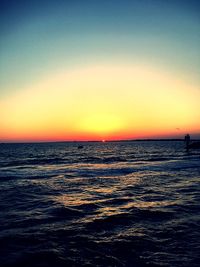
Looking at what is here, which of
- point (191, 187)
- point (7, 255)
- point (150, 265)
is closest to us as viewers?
point (150, 265)

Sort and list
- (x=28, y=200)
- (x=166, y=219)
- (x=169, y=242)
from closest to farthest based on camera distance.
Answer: (x=169, y=242) → (x=166, y=219) → (x=28, y=200)

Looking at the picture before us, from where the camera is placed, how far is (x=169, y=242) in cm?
620

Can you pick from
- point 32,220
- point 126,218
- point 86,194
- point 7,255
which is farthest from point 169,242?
point 86,194

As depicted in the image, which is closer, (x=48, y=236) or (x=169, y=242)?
(x=169, y=242)

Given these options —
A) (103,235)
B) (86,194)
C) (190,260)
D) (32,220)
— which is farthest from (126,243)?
(86,194)

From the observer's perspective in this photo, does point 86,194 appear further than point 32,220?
Yes

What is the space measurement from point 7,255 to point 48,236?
1363 mm

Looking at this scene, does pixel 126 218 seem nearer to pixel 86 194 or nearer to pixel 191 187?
pixel 86 194

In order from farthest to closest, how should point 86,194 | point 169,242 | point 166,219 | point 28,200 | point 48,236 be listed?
point 86,194, point 28,200, point 166,219, point 48,236, point 169,242

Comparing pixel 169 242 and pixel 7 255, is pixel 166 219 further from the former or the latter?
pixel 7 255

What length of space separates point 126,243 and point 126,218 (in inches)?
88.7

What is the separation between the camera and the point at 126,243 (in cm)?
622

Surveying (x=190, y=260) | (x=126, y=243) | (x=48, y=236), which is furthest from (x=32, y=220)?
(x=190, y=260)

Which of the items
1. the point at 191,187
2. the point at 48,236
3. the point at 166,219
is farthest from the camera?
the point at 191,187
